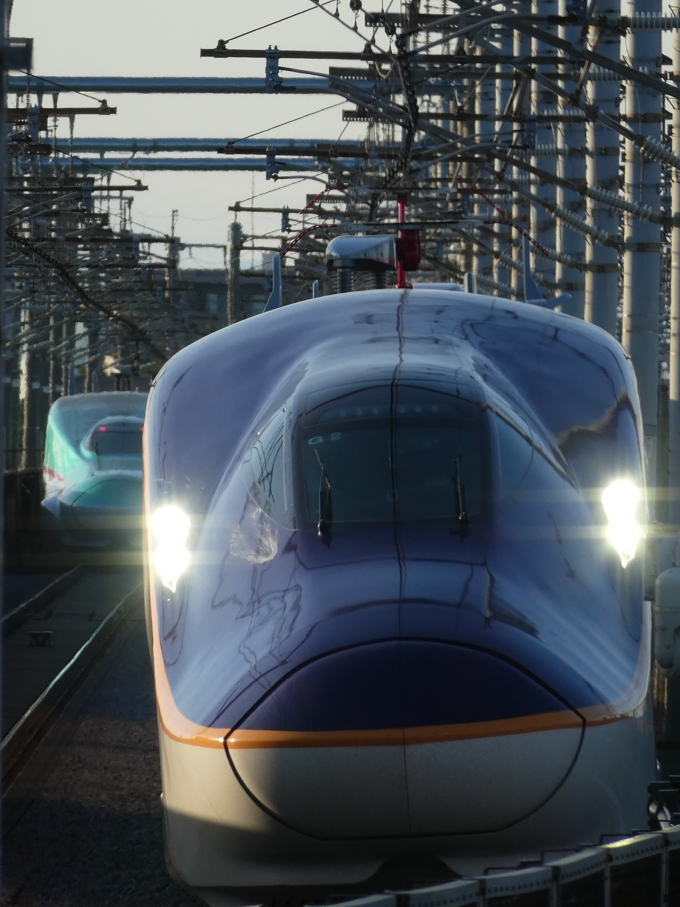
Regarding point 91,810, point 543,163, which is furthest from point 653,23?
point 91,810

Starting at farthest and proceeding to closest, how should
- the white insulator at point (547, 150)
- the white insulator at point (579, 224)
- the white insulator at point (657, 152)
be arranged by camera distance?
1. the white insulator at point (547, 150)
2. the white insulator at point (579, 224)
3. the white insulator at point (657, 152)

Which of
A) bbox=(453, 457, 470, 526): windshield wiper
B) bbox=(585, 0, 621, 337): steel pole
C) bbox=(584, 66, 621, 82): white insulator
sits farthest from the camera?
bbox=(585, 0, 621, 337): steel pole

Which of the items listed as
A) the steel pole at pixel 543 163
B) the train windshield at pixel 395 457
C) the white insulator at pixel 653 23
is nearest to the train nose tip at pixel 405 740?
the train windshield at pixel 395 457

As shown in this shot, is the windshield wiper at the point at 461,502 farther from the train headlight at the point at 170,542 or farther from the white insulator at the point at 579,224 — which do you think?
the white insulator at the point at 579,224

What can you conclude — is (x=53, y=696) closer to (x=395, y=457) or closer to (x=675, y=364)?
(x=675, y=364)

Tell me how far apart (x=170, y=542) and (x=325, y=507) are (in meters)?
0.93

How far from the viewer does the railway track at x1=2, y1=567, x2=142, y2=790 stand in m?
13.4

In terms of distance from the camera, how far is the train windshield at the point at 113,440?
26.8m

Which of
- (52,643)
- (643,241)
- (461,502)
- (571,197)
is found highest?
(571,197)

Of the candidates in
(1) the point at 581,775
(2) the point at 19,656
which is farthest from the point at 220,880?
(2) the point at 19,656

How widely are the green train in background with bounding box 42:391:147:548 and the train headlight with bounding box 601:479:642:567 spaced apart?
18.8 m

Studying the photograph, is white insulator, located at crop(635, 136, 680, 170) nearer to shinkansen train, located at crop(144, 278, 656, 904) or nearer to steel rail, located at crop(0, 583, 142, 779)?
steel rail, located at crop(0, 583, 142, 779)

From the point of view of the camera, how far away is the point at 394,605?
5684mm

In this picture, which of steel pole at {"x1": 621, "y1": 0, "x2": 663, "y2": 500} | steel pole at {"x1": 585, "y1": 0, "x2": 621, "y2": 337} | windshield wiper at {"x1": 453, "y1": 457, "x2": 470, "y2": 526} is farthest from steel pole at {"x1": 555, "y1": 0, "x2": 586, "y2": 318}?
windshield wiper at {"x1": 453, "y1": 457, "x2": 470, "y2": 526}
